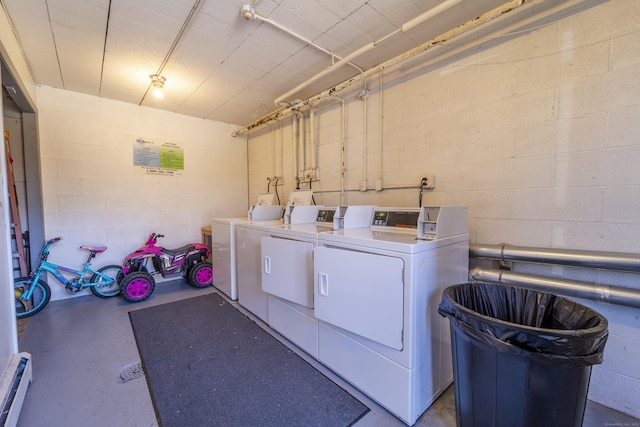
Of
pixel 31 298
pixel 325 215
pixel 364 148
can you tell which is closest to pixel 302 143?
pixel 364 148

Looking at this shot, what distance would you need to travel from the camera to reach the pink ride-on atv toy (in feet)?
9.90

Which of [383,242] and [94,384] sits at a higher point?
[383,242]

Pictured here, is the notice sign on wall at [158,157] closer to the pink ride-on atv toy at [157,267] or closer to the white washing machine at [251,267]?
the pink ride-on atv toy at [157,267]

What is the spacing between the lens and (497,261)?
1.86 metres

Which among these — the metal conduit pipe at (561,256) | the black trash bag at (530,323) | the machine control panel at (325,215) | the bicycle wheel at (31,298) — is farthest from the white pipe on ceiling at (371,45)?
the bicycle wheel at (31,298)

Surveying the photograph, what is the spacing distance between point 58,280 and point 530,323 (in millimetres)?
4396

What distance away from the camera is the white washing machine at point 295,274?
1.86 metres

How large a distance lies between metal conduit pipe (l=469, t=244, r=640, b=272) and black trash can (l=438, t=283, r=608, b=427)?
0.37m

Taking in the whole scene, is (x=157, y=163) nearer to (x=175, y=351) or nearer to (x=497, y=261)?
(x=175, y=351)

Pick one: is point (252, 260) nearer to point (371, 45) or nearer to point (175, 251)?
point (175, 251)

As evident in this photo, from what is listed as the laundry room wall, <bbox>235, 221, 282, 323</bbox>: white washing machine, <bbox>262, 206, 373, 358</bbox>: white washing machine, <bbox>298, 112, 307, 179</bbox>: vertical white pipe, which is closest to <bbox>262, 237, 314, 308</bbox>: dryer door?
<bbox>262, 206, 373, 358</bbox>: white washing machine

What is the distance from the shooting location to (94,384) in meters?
1.68

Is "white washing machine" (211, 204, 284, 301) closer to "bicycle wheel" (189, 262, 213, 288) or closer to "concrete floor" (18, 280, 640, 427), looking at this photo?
"bicycle wheel" (189, 262, 213, 288)

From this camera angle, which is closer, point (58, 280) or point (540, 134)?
point (540, 134)
